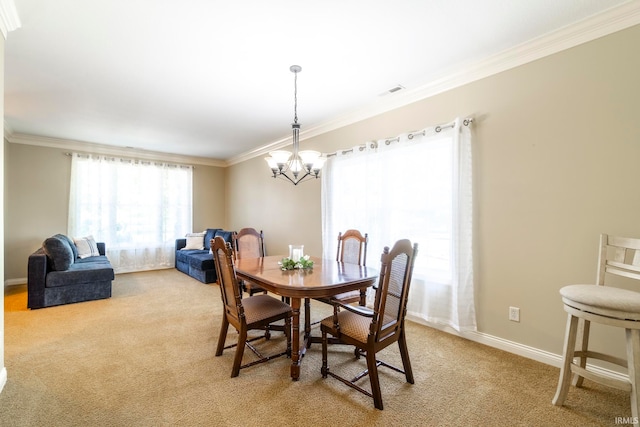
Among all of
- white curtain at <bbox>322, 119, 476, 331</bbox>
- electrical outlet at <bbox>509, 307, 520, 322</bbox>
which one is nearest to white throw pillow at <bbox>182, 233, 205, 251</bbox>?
white curtain at <bbox>322, 119, 476, 331</bbox>

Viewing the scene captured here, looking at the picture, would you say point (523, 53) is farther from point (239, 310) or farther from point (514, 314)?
point (239, 310)

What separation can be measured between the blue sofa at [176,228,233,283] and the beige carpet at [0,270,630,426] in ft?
5.99

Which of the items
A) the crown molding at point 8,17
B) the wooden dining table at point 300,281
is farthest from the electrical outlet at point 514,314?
the crown molding at point 8,17

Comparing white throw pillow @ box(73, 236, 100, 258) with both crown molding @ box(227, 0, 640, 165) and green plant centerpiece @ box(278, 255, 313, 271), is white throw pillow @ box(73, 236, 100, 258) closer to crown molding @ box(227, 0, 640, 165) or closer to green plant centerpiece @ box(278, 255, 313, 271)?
green plant centerpiece @ box(278, 255, 313, 271)

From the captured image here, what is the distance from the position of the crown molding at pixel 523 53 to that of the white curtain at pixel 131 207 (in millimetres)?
4703

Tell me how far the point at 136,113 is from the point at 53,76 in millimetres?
1053

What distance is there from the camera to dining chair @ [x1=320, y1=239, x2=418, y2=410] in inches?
70.8

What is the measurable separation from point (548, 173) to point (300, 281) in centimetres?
218

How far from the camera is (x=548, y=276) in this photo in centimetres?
235

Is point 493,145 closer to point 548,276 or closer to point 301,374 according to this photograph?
point 548,276

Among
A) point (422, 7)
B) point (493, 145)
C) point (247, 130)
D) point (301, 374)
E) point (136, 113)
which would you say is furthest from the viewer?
point (247, 130)

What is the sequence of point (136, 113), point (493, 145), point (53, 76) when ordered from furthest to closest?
point (136, 113) < point (53, 76) < point (493, 145)

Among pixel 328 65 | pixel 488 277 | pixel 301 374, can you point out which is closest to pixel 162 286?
pixel 301 374

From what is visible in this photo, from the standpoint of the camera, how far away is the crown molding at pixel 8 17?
1.88 metres
